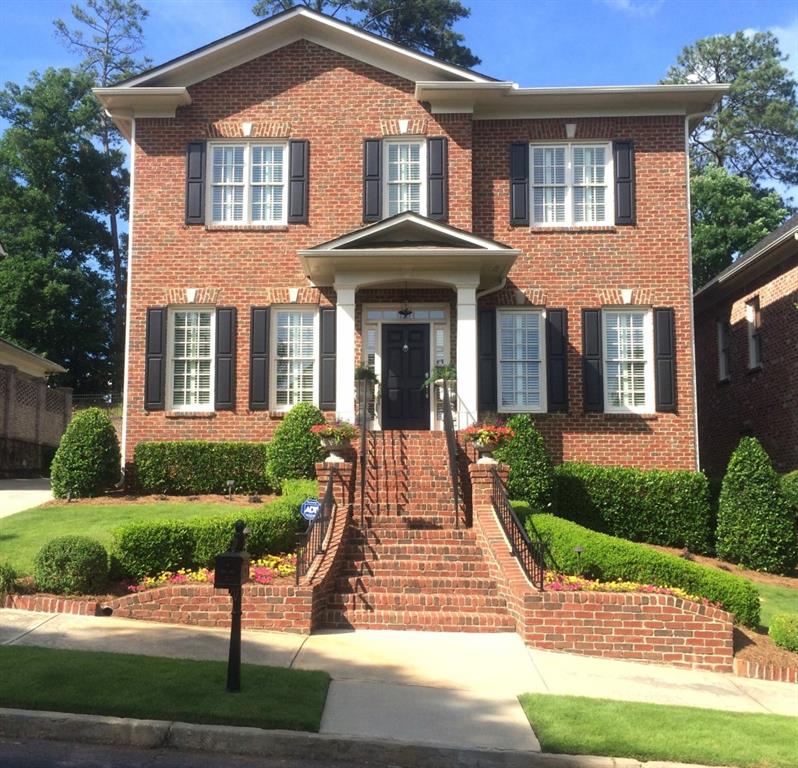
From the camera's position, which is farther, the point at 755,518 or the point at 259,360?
the point at 259,360

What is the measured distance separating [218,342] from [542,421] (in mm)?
6367

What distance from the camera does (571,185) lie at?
1739 centimetres

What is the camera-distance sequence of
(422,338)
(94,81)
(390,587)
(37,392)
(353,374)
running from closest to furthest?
(390,587), (353,374), (422,338), (37,392), (94,81)

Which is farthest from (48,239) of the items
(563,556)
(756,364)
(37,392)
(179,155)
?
(563,556)

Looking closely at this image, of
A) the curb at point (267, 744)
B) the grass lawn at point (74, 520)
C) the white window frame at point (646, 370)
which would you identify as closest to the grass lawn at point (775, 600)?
the white window frame at point (646, 370)

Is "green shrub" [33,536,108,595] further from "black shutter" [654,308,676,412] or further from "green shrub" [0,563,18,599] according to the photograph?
"black shutter" [654,308,676,412]

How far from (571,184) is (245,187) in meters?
6.42

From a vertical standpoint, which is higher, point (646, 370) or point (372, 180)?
point (372, 180)

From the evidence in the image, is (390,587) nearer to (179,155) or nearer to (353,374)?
(353,374)

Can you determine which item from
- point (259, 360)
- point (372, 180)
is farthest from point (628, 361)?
point (259, 360)

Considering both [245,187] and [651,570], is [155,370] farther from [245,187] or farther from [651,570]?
[651,570]

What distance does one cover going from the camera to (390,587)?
10.7 m

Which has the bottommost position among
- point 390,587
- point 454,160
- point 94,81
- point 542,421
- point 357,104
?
point 390,587

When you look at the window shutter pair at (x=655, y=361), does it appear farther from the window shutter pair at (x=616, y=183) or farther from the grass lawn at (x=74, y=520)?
the grass lawn at (x=74, y=520)
